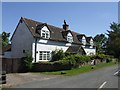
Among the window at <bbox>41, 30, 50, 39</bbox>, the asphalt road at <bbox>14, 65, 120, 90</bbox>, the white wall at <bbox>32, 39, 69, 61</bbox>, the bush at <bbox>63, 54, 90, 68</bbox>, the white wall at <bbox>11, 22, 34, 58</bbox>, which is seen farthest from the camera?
the window at <bbox>41, 30, 50, 39</bbox>

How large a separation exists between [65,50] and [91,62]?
6.65 m

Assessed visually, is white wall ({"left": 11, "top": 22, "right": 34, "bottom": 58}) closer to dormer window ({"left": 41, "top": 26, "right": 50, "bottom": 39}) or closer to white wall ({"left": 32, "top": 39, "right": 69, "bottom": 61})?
white wall ({"left": 32, "top": 39, "right": 69, "bottom": 61})

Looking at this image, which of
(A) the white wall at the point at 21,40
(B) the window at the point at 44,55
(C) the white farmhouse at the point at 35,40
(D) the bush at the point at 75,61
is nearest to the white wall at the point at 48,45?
(C) the white farmhouse at the point at 35,40

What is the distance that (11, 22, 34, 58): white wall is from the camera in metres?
38.7

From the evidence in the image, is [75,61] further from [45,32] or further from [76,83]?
[76,83]

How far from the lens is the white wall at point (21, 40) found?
38.7 m

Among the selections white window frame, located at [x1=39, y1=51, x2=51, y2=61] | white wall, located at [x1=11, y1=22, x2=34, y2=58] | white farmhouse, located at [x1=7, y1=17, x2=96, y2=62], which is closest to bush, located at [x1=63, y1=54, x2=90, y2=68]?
white window frame, located at [x1=39, y1=51, x2=51, y2=61]

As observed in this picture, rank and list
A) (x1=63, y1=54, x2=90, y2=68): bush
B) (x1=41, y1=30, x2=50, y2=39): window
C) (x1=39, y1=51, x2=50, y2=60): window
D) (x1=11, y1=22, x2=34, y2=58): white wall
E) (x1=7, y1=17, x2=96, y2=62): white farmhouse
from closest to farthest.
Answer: (x1=63, y1=54, x2=90, y2=68): bush → (x1=7, y1=17, x2=96, y2=62): white farmhouse → (x1=11, y1=22, x2=34, y2=58): white wall → (x1=39, y1=51, x2=50, y2=60): window → (x1=41, y1=30, x2=50, y2=39): window

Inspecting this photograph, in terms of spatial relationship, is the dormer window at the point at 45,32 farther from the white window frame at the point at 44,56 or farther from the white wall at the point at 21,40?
the white window frame at the point at 44,56

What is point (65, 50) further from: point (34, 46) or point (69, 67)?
point (69, 67)

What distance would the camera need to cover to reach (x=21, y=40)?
4016cm

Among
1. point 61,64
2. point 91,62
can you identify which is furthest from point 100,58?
point 61,64

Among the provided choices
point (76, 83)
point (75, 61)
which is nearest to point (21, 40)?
point (75, 61)

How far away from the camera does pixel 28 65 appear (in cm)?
3538
